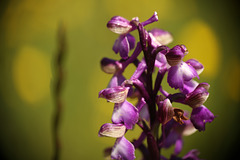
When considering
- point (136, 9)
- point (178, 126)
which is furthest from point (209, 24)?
point (178, 126)

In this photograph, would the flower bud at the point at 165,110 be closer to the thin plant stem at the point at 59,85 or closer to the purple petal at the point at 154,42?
the purple petal at the point at 154,42

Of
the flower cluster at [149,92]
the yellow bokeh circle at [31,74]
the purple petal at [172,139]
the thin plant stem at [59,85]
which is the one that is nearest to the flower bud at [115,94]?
the flower cluster at [149,92]

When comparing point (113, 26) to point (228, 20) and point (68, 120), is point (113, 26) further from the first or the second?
point (228, 20)

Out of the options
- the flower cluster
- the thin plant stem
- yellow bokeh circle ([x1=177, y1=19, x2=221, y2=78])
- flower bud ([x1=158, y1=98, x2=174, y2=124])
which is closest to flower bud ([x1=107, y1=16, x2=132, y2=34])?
the flower cluster

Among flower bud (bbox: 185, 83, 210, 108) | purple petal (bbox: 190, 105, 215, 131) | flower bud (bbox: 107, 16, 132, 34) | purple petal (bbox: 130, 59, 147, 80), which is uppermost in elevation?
flower bud (bbox: 107, 16, 132, 34)

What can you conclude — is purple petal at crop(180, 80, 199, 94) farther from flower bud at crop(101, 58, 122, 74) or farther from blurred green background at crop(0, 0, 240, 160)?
blurred green background at crop(0, 0, 240, 160)

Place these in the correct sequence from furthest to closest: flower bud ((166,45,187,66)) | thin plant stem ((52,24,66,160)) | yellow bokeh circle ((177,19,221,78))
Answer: yellow bokeh circle ((177,19,221,78)) → thin plant stem ((52,24,66,160)) → flower bud ((166,45,187,66))

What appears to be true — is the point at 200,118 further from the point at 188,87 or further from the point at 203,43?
the point at 203,43
